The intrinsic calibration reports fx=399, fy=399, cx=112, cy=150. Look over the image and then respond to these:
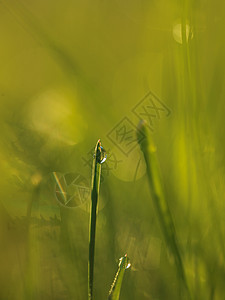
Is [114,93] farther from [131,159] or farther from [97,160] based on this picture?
[97,160]

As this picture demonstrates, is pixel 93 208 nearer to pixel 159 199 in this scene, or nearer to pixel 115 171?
pixel 159 199

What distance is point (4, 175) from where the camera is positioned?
717 millimetres

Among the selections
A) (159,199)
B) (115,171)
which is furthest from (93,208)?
(115,171)

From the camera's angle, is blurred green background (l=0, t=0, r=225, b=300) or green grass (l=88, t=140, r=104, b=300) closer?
green grass (l=88, t=140, r=104, b=300)

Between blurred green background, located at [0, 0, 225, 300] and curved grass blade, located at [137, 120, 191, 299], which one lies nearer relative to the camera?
curved grass blade, located at [137, 120, 191, 299]

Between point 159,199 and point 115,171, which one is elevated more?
point 115,171

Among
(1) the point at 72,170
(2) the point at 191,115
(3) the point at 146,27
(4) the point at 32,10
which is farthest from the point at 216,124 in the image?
(4) the point at 32,10

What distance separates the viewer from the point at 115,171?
0.74 metres

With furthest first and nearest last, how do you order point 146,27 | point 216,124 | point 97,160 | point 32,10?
point 32,10
point 146,27
point 216,124
point 97,160

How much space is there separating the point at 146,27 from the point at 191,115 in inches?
23.9

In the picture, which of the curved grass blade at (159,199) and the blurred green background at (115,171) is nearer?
the curved grass blade at (159,199)

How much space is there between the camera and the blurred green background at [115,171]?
0.53 meters

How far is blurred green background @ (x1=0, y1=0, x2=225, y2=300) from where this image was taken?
0.53 metres

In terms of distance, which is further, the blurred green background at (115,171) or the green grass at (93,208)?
the blurred green background at (115,171)
